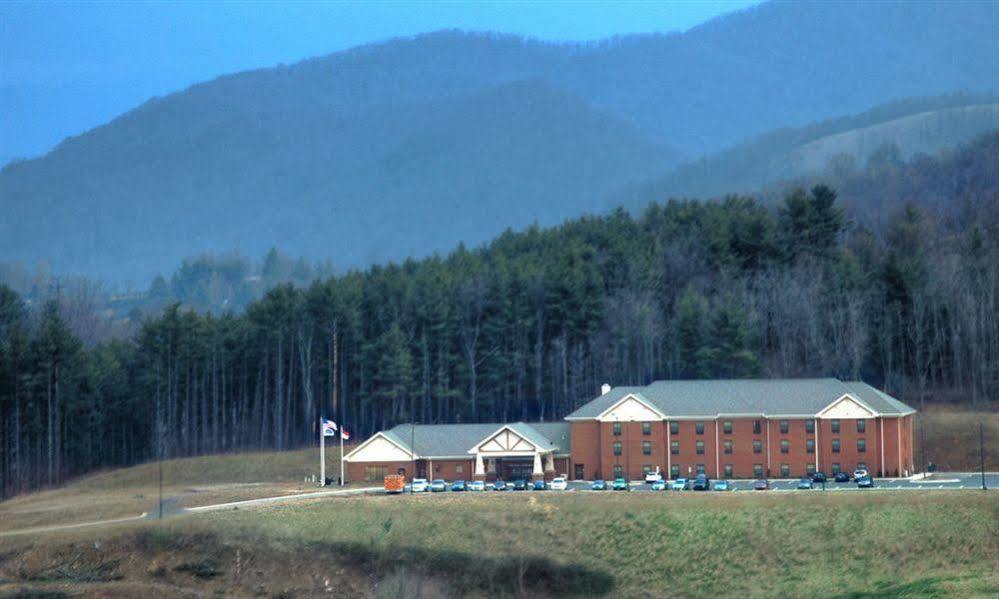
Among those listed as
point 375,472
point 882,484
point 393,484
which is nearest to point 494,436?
point 375,472

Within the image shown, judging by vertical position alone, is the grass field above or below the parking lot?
below

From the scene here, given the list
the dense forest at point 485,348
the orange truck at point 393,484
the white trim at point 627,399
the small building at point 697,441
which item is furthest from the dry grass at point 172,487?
the white trim at point 627,399

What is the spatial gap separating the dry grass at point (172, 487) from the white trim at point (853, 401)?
115 ft

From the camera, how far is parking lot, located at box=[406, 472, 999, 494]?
259 ft

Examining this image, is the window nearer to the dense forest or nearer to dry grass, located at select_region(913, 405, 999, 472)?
the dense forest

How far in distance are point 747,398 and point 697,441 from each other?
4932 mm

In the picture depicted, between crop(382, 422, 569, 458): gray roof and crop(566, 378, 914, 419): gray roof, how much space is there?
3.40 m

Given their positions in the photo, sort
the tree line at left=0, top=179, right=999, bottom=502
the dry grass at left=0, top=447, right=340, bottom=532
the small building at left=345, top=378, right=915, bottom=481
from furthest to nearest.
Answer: the tree line at left=0, top=179, right=999, bottom=502 < the small building at left=345, top=378, right=915, bottom=481 < the dry grass at left=0, top=447, right=340, bottom=532

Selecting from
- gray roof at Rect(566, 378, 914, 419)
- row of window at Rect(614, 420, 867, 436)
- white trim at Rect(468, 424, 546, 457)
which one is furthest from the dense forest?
white trim at Rect(468, 424, 546, 457)

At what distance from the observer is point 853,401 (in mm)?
91312

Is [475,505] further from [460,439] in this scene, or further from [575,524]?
[460,439]

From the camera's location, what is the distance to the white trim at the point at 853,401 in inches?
3568

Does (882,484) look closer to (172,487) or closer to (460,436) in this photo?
(460,436)

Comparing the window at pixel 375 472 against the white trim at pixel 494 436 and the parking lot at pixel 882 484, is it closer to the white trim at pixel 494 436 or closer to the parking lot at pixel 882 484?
the white trim at pixel 494 436
